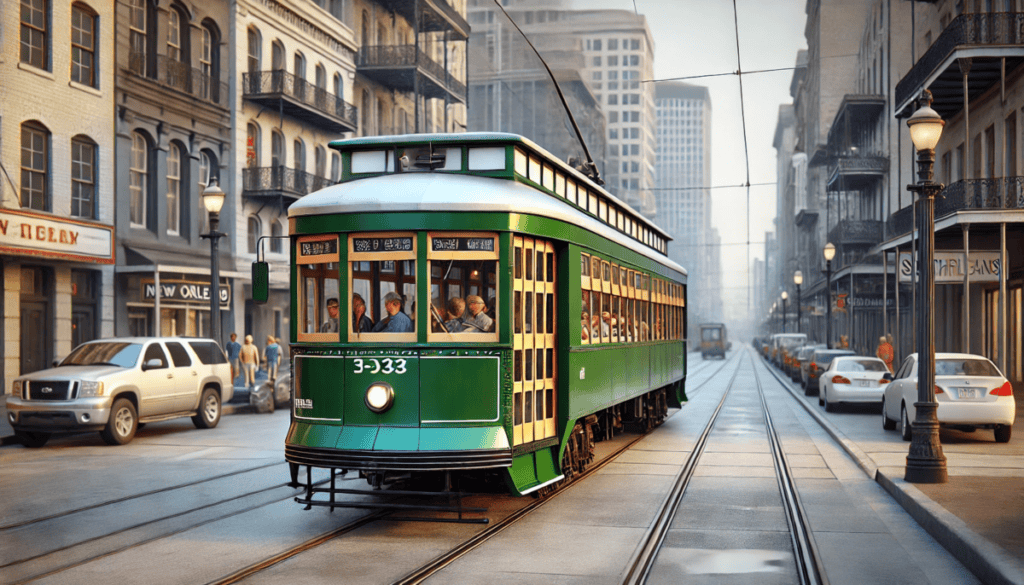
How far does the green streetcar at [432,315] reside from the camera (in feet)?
31.4

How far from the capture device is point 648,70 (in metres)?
176

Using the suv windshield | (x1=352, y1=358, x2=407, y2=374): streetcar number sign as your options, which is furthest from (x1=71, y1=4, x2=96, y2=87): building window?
(x1=352, y1=358, x2=407, y2=374): streetcar number sign

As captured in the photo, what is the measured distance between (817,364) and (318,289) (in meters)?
23.4

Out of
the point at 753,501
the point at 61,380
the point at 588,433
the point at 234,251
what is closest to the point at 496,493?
the point at 588,433

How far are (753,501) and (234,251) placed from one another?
84.5 ft

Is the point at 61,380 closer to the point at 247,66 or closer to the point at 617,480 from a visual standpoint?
the point at 617,480

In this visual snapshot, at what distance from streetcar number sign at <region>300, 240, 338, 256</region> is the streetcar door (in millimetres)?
Answer: 1701

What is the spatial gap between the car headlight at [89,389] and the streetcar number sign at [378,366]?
8745 millimetres

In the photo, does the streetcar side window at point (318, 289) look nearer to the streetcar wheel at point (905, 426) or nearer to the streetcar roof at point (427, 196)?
the streetcar roof at point (427, 196)

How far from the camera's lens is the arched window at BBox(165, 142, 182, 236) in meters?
31.3

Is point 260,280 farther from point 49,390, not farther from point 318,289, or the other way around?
point 49,390

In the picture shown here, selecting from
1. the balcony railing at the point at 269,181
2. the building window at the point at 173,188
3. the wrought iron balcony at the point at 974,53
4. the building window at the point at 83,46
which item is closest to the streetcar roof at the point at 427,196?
the wrought iron balcony at the point at 974,53

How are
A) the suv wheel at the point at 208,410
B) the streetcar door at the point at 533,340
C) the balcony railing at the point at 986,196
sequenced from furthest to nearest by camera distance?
1. the balcony railing at the point at 986,196
2. the suv wheel at the point at 208,410
3. the streetcar door at the point at 533,340

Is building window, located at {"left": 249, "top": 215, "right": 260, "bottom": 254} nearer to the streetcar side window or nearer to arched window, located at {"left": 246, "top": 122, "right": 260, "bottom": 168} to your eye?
arched window, located at {"left": 246, "top": 122, "right": 260, "bottom": 168}
